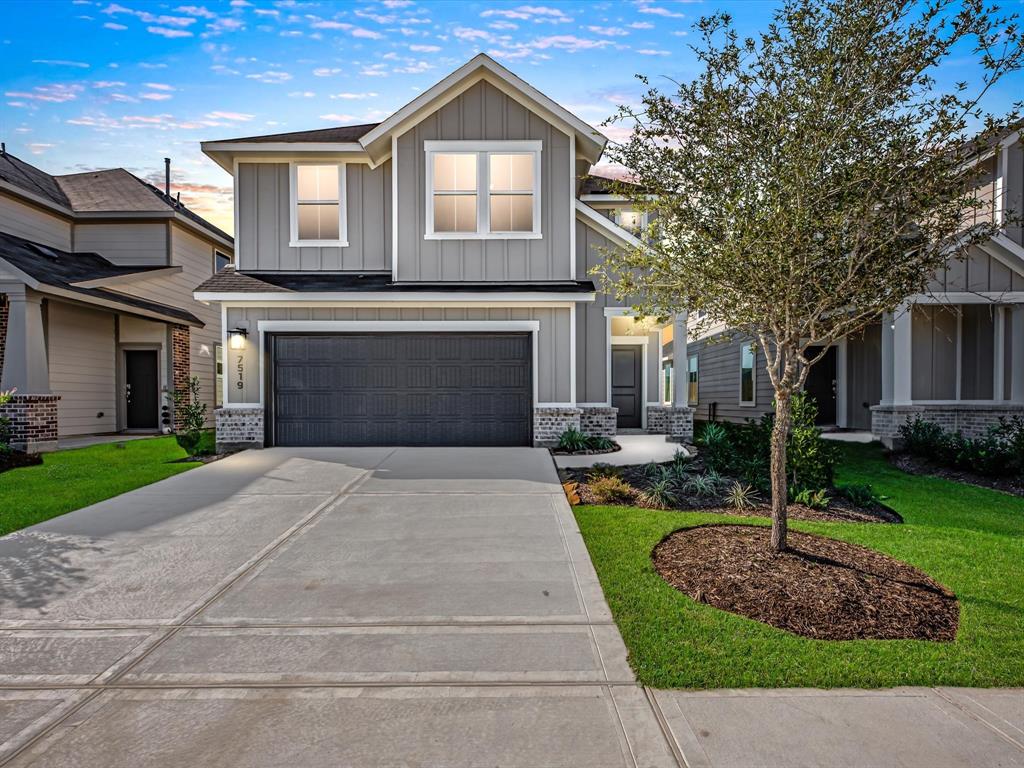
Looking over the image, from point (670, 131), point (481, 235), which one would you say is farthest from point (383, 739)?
point (481, 235)

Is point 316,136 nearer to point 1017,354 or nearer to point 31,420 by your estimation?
point 31,420

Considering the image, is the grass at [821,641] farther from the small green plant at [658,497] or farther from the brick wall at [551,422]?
the brick wall at [551,422]

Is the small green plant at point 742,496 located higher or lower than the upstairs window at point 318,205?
lower

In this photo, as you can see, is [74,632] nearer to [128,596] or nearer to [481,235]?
[128,596]

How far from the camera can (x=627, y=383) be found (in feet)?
49.6

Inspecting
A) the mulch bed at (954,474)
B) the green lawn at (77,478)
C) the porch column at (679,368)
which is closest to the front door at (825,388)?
the mulch bed at (954,474)

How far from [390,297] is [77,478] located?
5.53 metres

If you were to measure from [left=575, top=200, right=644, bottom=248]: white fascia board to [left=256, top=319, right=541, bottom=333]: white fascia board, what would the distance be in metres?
2.64

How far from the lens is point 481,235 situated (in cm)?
1177

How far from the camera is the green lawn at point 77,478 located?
276 inches

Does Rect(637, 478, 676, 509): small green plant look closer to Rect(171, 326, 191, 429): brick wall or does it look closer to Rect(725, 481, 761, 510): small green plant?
Rect(725, 481, 761, 510): small green plant

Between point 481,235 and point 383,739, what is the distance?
33.2ft

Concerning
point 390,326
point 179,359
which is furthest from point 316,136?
point 179,359

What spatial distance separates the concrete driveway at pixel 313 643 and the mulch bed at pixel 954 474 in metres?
7.11
